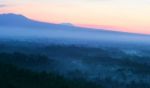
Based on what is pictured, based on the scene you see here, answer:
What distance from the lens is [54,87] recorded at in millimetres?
17406

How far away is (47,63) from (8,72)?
70.8 feet

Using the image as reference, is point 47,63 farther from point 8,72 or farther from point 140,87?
point 8,72

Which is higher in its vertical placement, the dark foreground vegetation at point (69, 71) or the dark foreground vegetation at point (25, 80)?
the dark foreground vegetation at point (25, 80)

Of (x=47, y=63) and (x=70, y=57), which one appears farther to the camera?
(x=70, y=57)

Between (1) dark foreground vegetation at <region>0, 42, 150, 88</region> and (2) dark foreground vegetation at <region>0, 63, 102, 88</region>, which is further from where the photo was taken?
(1) dark foreground vegetation at <region>0, 42, 150, 88</region>

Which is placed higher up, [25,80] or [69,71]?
[25,80]

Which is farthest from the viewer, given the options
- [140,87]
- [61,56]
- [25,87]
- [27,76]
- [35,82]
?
[61,56]

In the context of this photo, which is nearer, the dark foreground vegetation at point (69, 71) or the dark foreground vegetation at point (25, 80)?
the dark foreground vegetation at point (25, 80)

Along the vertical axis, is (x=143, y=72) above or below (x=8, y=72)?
below

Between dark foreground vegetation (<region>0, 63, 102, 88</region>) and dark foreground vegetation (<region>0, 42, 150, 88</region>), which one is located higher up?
dark foreground vegetation (<region>0, 63, 102, 88</region>)

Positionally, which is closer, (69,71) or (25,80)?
(25,80)

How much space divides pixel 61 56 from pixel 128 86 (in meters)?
24.4

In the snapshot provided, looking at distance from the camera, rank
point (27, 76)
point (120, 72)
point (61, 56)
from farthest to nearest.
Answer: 1. point (61, 56)
2. point (120, 72)
3. point (27, 76)

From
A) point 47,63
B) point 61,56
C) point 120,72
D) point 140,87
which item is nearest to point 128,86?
point 140,87
